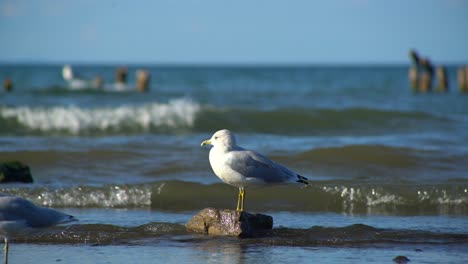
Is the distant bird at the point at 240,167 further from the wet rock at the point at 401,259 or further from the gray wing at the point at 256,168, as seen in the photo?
the wet rock at the point at 401,259

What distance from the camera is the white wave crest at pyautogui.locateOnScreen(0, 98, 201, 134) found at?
59.3 feet

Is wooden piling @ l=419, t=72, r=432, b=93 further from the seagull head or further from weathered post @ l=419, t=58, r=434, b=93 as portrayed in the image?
the seagull head

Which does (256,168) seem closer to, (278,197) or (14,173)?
(278,197)

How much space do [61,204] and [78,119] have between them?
9.32m

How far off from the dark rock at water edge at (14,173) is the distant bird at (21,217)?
12.2ft

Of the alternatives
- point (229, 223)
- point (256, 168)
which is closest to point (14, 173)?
point (229, 223)

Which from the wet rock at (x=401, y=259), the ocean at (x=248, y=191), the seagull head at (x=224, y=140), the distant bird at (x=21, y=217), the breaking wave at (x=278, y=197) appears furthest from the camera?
the breaking wave at (x=278, y=197)

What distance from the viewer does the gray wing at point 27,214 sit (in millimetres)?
6109

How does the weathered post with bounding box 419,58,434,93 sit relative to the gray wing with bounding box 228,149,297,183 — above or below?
above

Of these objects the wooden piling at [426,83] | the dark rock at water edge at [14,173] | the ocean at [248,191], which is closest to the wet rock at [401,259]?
the ocean at [248,191]

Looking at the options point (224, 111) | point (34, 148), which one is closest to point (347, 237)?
point (34, 148)

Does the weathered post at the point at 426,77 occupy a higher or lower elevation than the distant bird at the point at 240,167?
higher

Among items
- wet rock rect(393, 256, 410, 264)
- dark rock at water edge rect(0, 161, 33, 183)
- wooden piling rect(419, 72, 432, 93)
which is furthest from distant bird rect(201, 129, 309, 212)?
wooden piling rect(419, 72, 432, 93)

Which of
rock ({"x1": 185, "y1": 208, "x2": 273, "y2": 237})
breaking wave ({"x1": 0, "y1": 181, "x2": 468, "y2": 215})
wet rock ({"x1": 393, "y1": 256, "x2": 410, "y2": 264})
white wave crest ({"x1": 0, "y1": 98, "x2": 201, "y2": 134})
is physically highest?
white wave crest ({"x1": 0, "y1": 98, "x2": 201, "y2": 134})
